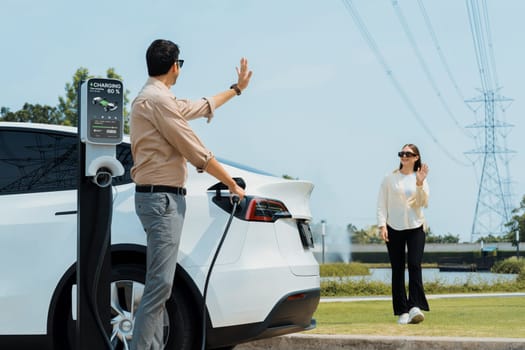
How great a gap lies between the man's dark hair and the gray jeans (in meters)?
0.77

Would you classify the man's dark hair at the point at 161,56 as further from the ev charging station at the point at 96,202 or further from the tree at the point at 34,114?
the tree at the point at 34,114

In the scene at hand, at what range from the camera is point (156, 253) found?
5160 mm

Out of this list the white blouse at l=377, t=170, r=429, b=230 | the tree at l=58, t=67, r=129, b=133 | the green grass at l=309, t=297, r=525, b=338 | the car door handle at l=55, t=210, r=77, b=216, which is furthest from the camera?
the tree at l=58, t=67, r=129, b=133


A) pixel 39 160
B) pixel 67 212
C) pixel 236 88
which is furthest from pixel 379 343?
pixel 39 160

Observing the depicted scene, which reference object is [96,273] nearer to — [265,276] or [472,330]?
[265,276]

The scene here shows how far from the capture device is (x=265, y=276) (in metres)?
5.81

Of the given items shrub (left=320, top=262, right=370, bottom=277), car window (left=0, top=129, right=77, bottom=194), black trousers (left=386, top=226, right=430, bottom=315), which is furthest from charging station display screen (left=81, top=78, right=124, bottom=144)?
shrub (left=320, top=262, right=370, bottom=277)

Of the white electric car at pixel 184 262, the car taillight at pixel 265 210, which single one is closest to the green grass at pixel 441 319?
the white electric car at pixel 184 262

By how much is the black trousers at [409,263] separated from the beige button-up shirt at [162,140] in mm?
4807

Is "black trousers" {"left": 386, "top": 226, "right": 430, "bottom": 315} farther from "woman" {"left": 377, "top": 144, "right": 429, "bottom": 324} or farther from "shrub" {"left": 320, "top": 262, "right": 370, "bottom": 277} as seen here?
"shrub" {"left": 320, "top": 262, "right": 370, "bottom": 277}

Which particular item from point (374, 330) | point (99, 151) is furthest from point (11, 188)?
point (374, 330)

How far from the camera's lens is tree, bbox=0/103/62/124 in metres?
50.9

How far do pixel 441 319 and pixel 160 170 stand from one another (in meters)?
6.20

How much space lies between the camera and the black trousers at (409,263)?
961 centimetres
